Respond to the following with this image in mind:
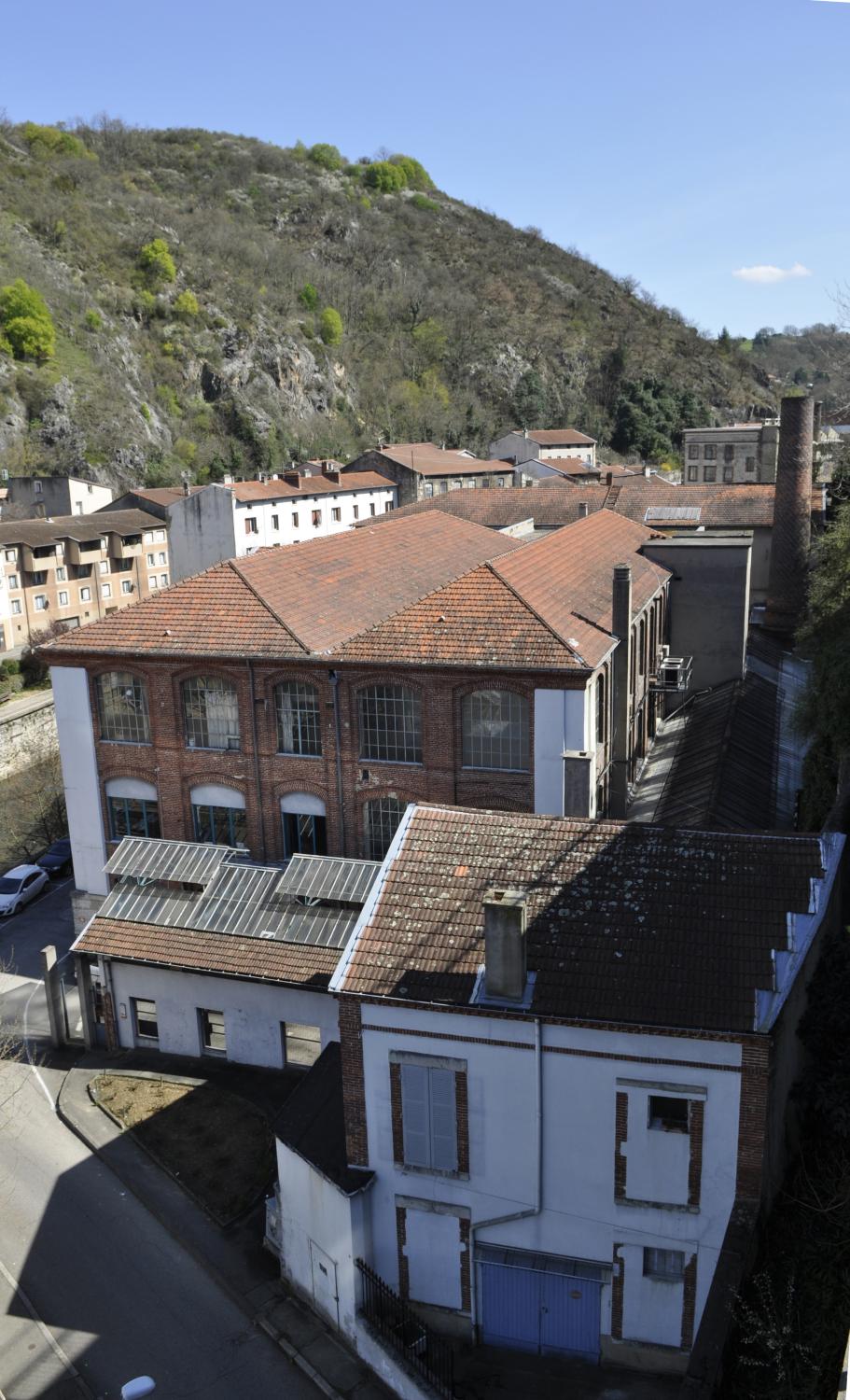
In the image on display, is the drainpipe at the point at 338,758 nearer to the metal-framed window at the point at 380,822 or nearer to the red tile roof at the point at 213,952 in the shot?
the metal-framed window at the point at 380,822

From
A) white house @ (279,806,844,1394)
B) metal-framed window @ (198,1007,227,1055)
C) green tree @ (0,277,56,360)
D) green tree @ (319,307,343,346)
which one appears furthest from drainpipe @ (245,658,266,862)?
green tree @ (319,307,343,346)

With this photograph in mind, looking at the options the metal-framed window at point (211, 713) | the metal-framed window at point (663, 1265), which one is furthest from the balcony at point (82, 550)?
the metal-framed window at point (663, 1265)

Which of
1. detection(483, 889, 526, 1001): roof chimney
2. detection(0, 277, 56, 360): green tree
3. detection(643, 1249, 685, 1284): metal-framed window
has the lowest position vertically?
detection(643, 1249, 685, 1284): metal-framed window

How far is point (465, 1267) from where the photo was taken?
1597 cm

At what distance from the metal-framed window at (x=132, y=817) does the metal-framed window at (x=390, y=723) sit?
21.9 feet

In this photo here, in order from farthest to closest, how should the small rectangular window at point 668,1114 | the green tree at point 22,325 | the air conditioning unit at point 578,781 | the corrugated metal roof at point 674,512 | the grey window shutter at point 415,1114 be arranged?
the green tree at point 22,325
the corrugated metal roof at point 674,512
the air conditioning unit at point 578,781
the grey window shutter at point 415,1114
the small rectangular window at point 668,1114

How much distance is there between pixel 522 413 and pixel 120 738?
117002 millimetres

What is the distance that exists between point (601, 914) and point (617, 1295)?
574 centimetres

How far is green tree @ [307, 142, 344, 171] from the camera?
180 m

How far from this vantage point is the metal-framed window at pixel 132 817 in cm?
2788

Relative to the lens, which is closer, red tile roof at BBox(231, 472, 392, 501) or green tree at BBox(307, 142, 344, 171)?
red tile roof at BBox(231, 472, 392, 501)

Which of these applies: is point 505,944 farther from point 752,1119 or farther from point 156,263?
point 156,263

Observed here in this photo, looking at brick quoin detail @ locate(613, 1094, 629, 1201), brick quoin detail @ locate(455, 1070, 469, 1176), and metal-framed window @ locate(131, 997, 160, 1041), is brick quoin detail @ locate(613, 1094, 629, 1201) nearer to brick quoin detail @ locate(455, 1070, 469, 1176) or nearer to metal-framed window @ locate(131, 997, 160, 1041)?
brick quoin detail @ locate(455, 1070, 469, 1176)

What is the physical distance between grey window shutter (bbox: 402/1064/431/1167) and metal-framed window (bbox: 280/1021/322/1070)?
27.9 feet
